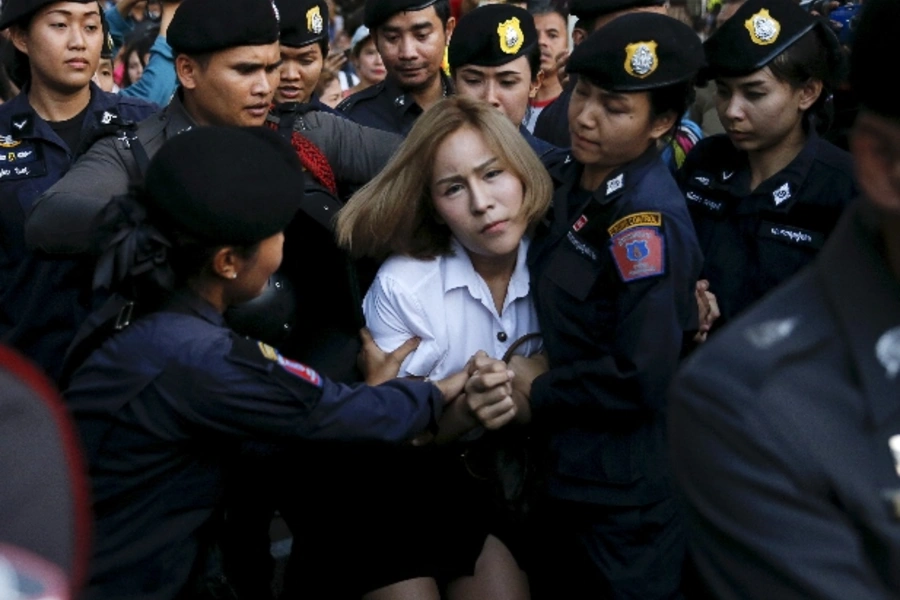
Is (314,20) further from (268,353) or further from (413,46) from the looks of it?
(268,353)

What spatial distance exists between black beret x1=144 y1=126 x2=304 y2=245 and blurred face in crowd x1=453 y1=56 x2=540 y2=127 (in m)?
2.01

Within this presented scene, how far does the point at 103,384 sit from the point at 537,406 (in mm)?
1167

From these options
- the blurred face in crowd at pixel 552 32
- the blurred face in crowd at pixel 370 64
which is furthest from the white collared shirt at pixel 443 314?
the blurred face in crowd at pixel 370 64

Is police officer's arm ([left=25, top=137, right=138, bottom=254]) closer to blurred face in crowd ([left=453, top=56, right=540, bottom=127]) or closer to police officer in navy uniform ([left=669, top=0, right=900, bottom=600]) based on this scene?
blurred face in crowd ([left=453, top=56, right=540, bottom=127])

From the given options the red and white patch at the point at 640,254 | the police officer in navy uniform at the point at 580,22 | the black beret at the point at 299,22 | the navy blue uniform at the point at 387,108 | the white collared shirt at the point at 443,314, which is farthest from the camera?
the navy blue uniform at the point at 387,108

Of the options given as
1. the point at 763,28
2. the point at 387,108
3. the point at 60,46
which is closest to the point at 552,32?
the point at 387,108

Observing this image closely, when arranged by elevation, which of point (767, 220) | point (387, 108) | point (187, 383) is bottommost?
point (387, 108)

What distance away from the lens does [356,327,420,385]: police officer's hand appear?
11.5 feet

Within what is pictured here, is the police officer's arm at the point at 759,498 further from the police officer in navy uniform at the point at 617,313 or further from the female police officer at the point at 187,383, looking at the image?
the police officer in navy uniform at the point at 617,313

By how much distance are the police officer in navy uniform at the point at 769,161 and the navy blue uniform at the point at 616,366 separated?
506 mm

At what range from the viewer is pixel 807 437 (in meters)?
1.47

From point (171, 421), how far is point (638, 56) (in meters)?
1.59

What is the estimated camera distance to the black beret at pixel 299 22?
4.96 m

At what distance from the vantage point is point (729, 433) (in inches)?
58.8
